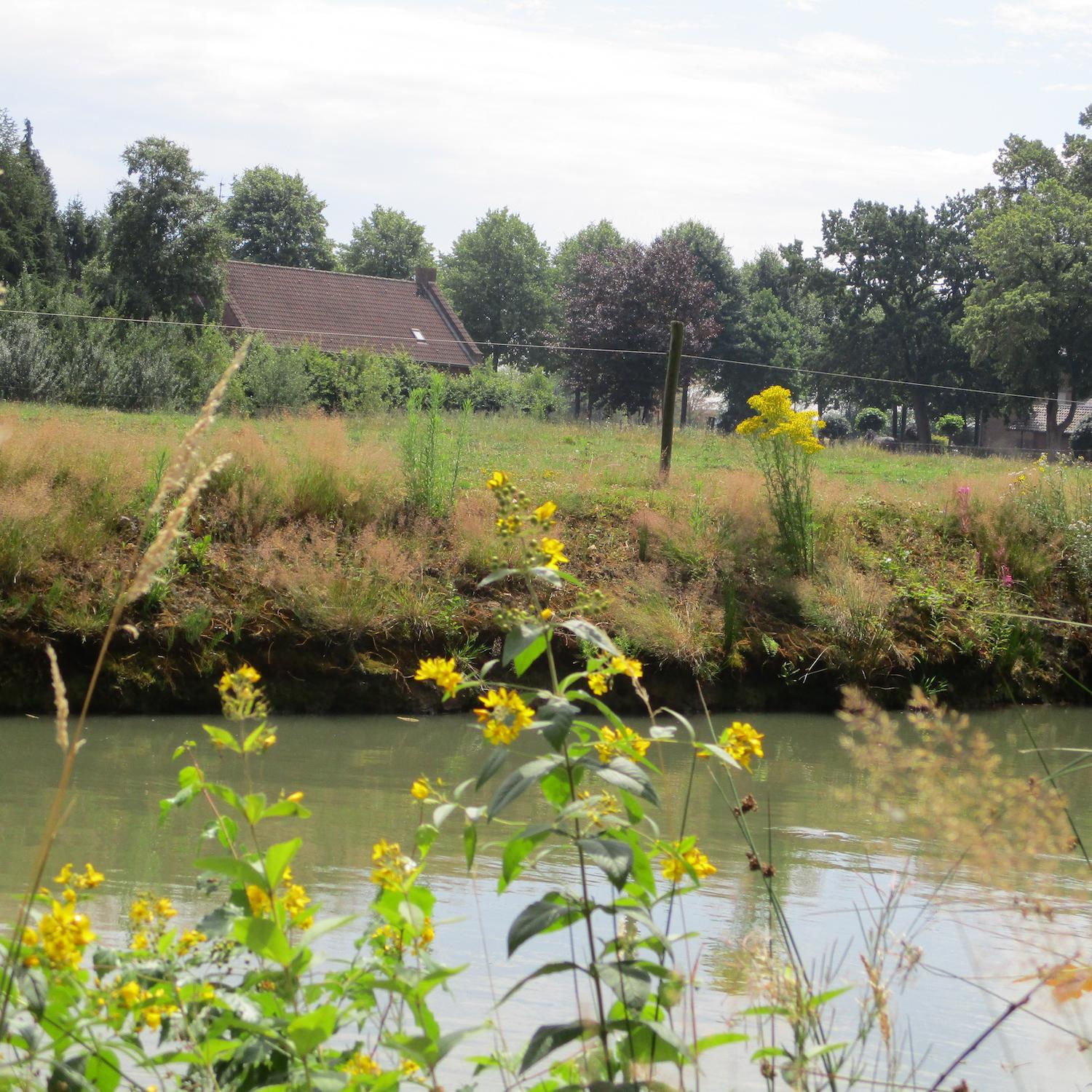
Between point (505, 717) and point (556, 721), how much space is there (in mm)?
164

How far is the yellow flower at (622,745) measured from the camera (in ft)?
6.06

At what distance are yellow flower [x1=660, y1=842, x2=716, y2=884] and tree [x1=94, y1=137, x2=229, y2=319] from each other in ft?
92.9

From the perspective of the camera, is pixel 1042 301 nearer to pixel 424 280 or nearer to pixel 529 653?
pixel 424 280

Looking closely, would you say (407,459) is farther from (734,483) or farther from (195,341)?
(195,341)

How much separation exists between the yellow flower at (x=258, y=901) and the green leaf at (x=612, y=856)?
0.46m

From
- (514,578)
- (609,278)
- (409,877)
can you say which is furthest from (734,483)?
(609,278)

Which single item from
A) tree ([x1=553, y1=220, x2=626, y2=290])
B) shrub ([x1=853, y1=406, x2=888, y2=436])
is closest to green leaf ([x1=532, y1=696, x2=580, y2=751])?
shrub ([x1=853, y1=406, x2=888, y2=436])

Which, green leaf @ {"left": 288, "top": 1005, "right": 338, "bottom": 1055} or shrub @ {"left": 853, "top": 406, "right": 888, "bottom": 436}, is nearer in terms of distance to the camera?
green leaf @ {"left": 288, "top": 1005, "right": 338, "bottom": 1055}

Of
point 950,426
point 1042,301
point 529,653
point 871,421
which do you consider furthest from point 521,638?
point 950,426

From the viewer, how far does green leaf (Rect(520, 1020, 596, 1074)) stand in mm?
1581

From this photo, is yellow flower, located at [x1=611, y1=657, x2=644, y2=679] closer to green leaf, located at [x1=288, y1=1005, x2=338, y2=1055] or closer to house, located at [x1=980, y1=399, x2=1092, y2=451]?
green leaf, located at [x1=288, y1=1005, x2=338, y2=1055]

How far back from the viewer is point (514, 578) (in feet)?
30.6

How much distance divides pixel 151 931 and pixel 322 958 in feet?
1.16

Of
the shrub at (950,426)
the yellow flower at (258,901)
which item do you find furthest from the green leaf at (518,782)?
the shrub at (950,426)
